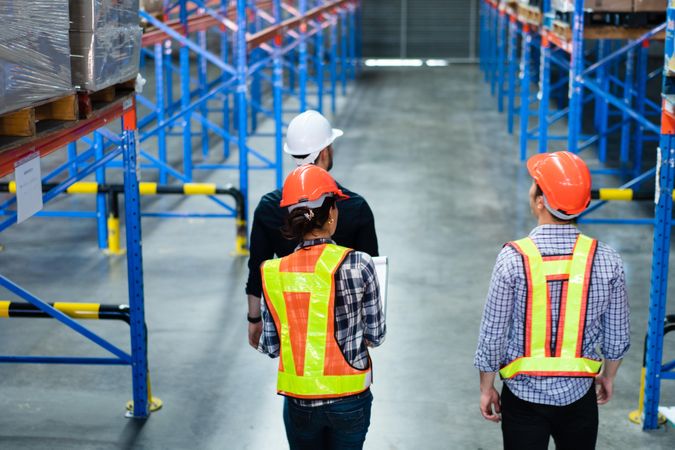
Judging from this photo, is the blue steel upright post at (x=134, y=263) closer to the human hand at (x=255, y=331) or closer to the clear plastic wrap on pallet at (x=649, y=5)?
the human hand at (x=255, y=331)

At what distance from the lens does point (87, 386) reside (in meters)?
6.74

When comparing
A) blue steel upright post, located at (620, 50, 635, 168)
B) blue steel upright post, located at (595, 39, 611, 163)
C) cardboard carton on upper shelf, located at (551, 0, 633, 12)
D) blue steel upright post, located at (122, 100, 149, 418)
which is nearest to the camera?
blue steel upright post, located at (122, 100, 149, 418)

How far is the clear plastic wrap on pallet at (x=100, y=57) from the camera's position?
4.68m

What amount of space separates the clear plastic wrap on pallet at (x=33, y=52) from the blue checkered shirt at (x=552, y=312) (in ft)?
6.57

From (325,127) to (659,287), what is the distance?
2.36 m

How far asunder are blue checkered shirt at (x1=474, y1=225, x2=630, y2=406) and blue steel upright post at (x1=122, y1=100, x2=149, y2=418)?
9.25 feet

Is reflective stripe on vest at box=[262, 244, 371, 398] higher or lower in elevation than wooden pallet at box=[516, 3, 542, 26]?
lower

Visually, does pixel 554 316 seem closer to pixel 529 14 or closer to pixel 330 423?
pixel 330 423

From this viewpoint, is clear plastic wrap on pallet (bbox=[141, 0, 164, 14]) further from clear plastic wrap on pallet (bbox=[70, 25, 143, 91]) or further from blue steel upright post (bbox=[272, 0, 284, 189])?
clear plastic wrap on pallet (bbox=[70, 25, 143, 91])

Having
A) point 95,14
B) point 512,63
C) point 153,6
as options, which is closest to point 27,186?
point 95,14

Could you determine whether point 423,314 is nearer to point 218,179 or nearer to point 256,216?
point 256,216

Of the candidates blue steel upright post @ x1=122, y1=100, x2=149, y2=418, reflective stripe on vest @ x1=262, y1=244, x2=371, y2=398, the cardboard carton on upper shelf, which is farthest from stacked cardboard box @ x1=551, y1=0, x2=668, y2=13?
reflective stripe on vest @ x1=262, y1=244, x2=371, y2=398

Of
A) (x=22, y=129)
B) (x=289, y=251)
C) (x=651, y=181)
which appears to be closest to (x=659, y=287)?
(x=289, y=251)

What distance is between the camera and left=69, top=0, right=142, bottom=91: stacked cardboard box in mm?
4672
